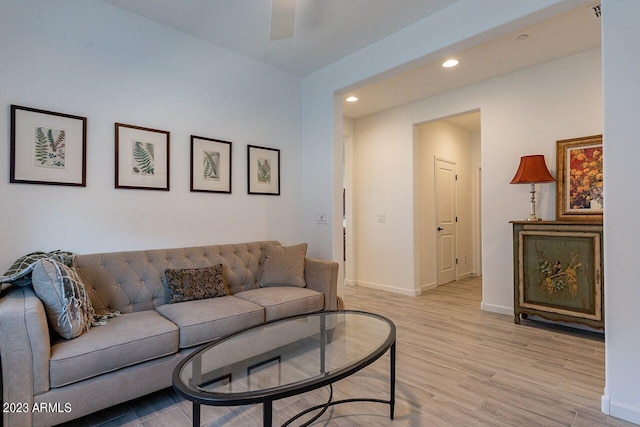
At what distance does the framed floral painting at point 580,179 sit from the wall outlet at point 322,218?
226 centimetres

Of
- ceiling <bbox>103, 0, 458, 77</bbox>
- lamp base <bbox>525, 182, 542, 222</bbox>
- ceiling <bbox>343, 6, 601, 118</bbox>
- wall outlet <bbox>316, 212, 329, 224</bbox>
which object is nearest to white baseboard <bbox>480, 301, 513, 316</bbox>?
lamp base <bbox>525, 182, 542, 222</bbox>

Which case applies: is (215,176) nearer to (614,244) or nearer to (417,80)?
(417,80)

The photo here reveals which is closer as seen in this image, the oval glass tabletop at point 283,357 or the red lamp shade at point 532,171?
the oval glass tabletop at point 283,357

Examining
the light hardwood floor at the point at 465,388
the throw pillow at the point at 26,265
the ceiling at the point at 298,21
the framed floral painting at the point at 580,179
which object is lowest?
the light hardwood floor at the point at 465,388

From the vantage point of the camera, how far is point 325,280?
111 inches

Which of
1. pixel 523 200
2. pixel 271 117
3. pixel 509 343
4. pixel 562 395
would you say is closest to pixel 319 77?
pixel 271 117

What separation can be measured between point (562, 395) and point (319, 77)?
3387 millimetres

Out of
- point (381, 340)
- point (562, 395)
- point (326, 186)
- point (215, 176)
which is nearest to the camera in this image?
point (381, 340)

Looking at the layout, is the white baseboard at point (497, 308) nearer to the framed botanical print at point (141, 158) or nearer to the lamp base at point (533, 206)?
the lamp base at point (533, 206)

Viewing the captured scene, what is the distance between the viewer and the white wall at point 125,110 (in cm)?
217

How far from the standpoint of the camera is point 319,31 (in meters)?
2.85

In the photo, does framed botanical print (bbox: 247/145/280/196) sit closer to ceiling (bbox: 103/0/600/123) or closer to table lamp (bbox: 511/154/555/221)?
ceiling (bbox: 103/0/600/123)

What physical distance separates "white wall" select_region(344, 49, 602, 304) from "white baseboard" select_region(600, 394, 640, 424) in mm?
1827

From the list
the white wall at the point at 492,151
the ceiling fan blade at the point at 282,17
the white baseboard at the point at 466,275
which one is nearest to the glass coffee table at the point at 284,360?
the ceiling fan blade at the point at 282,17
